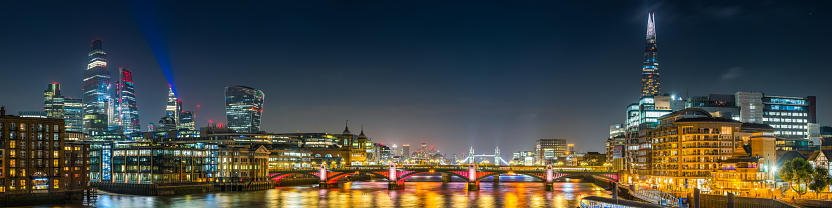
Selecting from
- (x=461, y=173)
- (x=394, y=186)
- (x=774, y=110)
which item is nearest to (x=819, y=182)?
(x=461, y=173)

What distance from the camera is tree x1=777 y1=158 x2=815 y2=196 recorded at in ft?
294

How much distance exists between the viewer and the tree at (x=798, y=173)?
3529 inches

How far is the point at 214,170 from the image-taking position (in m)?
157

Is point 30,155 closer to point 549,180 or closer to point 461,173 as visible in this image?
point 461,173

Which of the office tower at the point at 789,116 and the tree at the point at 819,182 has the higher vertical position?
the office tower at the point at 789,116

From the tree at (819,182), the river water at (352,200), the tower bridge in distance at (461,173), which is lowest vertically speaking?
the river water at (352,200)

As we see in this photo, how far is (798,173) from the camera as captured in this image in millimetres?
89875

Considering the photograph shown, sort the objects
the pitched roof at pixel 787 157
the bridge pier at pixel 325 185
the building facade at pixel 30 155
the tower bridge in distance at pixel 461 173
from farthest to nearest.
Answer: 1. the bridge pier at pixel 325 185
2. the tower bridge in distance at pixel 461 173
3. the pitched roof at pixel 787 157
4. the building facade at pixel 30 155

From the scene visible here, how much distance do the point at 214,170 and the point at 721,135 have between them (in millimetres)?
101976

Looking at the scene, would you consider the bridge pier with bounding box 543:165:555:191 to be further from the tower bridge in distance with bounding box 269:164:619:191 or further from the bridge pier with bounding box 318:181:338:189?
the bridge pier with bounding box 318:181:338:189

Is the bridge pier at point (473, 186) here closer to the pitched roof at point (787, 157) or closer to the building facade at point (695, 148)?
the building facade at point (695, 148)

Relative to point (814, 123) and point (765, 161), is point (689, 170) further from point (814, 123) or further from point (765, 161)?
point (814, 123)

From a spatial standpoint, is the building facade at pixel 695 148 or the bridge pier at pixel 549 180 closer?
the building facade at pixel 695 148

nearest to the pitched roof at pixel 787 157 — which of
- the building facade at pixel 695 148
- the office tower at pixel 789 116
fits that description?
the building facade at pixel 695 148
